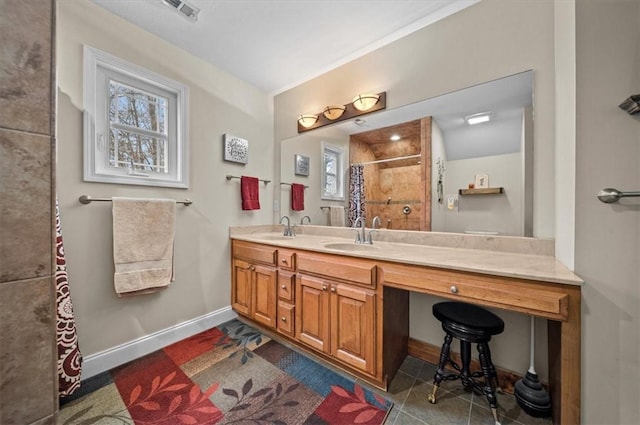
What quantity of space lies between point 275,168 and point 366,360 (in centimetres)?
213

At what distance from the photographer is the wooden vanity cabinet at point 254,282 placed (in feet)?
6.67

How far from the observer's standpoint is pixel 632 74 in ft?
3.09

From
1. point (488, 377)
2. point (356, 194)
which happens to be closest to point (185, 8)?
point (356, 194)

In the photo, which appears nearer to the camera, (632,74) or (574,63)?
(632,74)

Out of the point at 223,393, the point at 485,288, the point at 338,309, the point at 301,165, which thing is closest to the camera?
the point at 485,288

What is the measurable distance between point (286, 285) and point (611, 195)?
180 centimetres

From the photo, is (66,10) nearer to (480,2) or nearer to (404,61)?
(404,61)

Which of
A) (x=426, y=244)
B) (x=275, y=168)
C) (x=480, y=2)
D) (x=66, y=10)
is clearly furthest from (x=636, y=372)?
(x=66, y=10)

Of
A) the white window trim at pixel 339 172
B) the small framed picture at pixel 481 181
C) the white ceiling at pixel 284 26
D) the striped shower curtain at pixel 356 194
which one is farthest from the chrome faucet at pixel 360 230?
the white ceiling at pixel 284 26

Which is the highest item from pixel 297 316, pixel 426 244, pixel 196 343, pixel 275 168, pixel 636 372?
pixel 275 168

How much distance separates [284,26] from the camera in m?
1.89

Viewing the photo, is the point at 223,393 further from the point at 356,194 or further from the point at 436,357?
the point at 356,194

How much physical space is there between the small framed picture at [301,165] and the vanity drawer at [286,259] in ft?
3.41

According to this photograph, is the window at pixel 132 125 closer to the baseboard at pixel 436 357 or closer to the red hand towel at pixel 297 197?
the red hand towel at pixel 297 197
